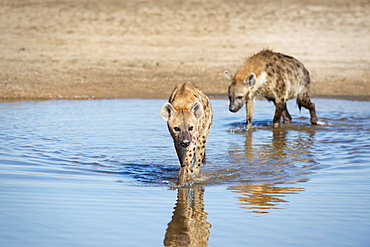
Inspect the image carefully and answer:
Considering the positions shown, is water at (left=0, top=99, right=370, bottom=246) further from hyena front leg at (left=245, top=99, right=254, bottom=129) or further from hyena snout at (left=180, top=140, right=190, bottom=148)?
hyena snout at (left=180, top=140, right=190, bottom=148)

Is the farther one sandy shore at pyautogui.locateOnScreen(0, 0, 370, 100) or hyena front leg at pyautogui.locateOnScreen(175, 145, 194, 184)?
sandy shore at pyautogui.locateOnScreen(0, 0, 370, 100)

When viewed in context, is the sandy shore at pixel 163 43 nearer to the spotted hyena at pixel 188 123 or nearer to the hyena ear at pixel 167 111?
the spotted hyena at pixel 188 123

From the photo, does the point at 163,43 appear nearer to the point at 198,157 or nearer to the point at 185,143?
the point at 198,157

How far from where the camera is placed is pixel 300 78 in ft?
33.2

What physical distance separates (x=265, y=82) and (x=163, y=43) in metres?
7.99

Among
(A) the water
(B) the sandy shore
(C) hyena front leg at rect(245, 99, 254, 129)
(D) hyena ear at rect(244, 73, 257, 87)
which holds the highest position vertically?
(B) the sandy shore

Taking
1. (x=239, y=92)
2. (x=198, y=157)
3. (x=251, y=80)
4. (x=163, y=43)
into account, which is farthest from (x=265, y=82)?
(x=163, y=43)

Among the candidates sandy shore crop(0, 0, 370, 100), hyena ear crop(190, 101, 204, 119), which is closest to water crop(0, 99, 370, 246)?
hyena ear crop(190, 101, 204, 119)

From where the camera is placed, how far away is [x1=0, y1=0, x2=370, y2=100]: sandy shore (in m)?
14.1

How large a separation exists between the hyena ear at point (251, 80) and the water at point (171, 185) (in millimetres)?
703

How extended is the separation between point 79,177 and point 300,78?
504 centimetres

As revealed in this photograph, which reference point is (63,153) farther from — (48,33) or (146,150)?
(48,33)

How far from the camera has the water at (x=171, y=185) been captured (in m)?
4.38

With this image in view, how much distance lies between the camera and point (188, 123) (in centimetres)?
567
